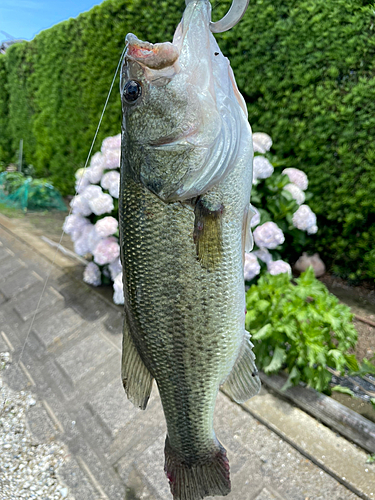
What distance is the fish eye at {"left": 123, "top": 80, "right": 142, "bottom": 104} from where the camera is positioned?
41.6 inches

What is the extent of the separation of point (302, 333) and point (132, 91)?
2.11 m

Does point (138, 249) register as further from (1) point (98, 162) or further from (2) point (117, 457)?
(1) point (98, 162)

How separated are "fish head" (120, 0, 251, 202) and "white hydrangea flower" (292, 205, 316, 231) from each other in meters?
2.69

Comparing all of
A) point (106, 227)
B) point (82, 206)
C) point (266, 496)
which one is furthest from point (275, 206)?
point (266, 496)

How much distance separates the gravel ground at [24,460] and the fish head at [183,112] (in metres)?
2.34

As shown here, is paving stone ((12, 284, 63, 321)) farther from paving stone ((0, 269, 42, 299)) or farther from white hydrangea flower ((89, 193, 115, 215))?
white hydrangea flower ((89, 193, 115, 215))

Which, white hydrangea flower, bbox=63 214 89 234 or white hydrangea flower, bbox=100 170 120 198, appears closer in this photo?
white hydrangea flower, bbox=100 170 120 198

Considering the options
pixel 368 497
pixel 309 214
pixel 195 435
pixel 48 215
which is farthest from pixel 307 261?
pixel 48 215

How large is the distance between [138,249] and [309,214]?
2.86m

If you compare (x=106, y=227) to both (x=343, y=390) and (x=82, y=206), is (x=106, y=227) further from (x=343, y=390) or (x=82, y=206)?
(x=343, y=390)

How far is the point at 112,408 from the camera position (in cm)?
279

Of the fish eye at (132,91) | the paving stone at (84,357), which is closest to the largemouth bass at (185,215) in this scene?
the fish eye at (132,91)

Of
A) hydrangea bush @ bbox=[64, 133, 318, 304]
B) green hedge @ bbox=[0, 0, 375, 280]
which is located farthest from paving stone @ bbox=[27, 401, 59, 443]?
green hedge @ bbox=[0, 0, 375, 280]

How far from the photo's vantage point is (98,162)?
13.0 feet
